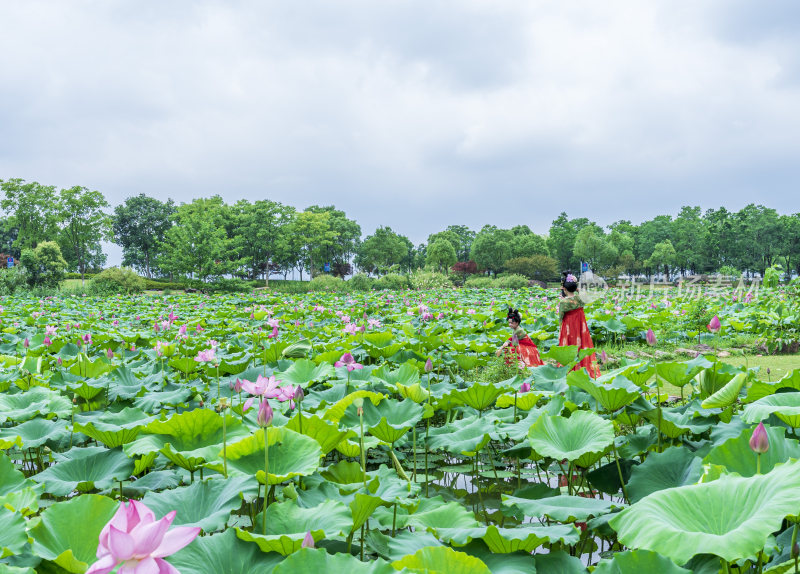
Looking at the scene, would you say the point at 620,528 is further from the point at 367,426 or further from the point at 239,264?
the point at 239,264

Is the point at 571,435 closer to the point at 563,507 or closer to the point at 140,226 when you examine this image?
the point at 563,507

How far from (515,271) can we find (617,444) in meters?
45.5

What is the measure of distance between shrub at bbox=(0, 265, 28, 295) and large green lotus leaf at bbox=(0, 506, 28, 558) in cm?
2465

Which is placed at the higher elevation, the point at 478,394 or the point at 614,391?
the point at 614,391

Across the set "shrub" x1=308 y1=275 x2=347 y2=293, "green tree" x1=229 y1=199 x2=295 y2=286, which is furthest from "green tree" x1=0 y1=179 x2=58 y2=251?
"shrub" x1=308 y1=275 x2=347 y2=293

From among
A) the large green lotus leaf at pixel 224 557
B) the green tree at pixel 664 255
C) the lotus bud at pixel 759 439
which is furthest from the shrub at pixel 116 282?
the green tree at pixel 664 255

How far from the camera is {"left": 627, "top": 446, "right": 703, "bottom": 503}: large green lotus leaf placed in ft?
5.99

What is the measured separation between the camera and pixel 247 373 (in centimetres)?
375

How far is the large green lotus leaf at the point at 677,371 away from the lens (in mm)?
2604

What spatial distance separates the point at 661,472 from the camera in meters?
1.87

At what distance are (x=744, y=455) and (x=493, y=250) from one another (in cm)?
5069

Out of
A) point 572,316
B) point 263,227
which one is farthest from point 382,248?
point 572,316

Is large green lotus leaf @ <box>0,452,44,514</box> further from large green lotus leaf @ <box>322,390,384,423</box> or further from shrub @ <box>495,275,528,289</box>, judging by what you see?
shrub @ <box>495,275,528,289</box>

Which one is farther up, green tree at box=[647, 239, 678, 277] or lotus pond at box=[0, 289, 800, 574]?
green tree at box=[647, 239, 678, 277]
